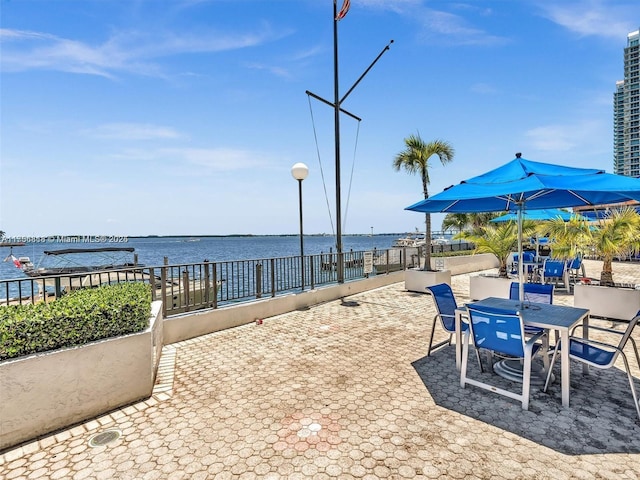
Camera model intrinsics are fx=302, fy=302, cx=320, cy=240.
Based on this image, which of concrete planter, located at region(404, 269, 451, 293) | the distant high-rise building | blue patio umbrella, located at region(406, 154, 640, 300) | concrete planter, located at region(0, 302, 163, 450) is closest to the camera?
concrete planter, located at region(0, 302, 163, 450)

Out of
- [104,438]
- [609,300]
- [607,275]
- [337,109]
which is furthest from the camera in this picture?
[337,109]

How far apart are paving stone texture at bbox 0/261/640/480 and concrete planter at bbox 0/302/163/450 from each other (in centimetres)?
13

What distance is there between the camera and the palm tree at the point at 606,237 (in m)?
6.13

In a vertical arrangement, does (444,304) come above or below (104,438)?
above

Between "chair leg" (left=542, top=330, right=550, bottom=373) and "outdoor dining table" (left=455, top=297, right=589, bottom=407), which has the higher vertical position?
"outdoor dining table" (left=455, top=297, right=589, bottom=407)

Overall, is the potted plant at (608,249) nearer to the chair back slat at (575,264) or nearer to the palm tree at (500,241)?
the palm tree at (500,241)

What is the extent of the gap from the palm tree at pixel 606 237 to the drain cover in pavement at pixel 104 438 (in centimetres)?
853

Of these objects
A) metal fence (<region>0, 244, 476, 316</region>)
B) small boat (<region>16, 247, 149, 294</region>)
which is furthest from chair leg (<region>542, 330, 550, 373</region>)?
small boat (<region>16, 247, 149, 294</region>)

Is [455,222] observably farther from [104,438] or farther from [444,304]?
[104,438]

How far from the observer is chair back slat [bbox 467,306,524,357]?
2.94 metres

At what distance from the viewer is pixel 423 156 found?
34.3 ft

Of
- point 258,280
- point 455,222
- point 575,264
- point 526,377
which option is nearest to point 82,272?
point 258,280

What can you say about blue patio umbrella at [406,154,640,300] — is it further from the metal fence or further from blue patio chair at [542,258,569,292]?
blue patio chair at [542,258,569,292]

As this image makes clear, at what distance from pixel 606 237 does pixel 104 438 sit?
879cm
